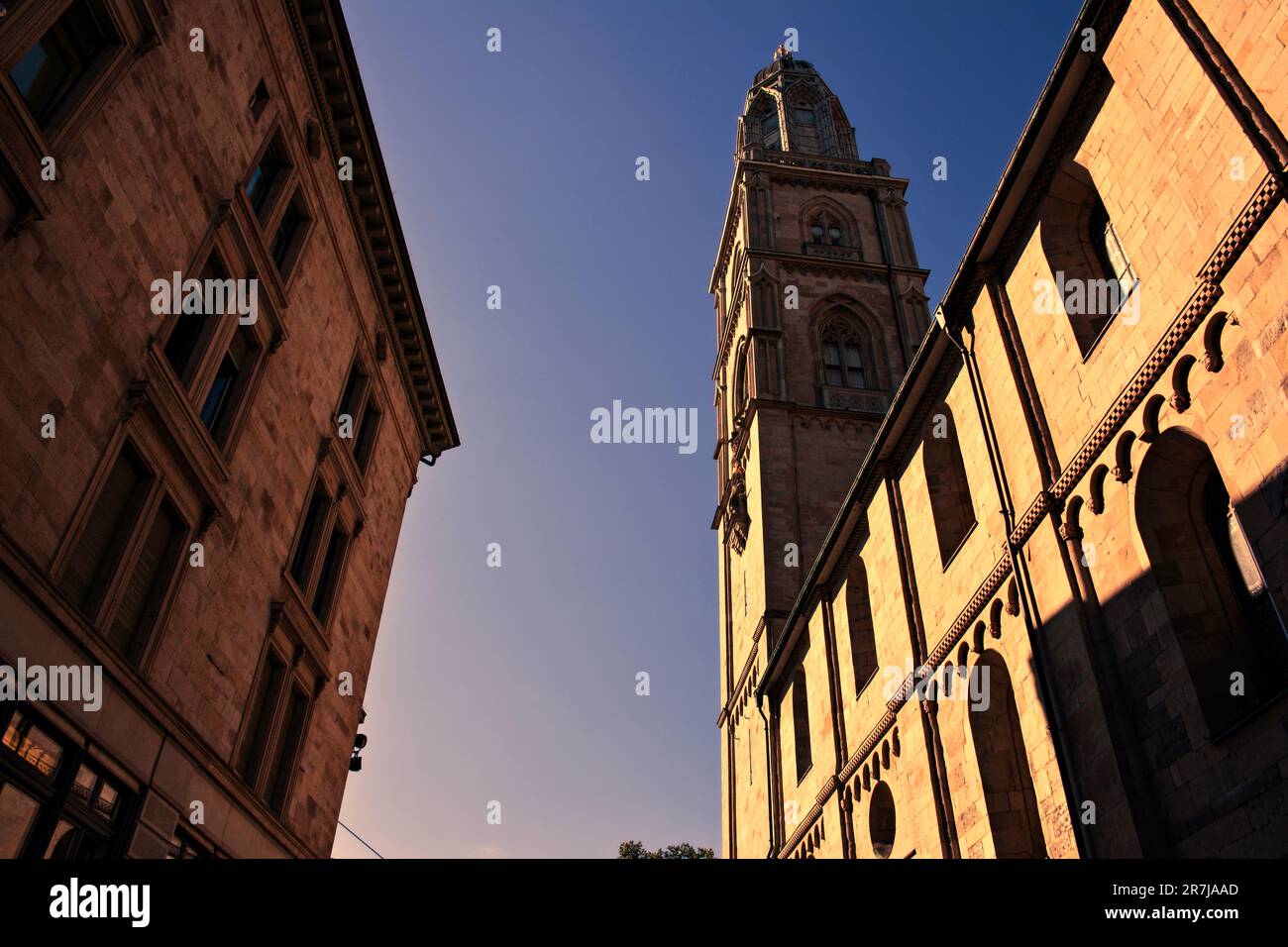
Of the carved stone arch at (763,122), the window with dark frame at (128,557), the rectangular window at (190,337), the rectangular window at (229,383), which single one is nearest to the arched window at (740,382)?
the carved stone arch at (763,122)

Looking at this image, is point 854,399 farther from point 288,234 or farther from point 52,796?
point 52,796

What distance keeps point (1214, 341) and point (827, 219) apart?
135 ft

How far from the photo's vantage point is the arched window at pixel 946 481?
18.6m

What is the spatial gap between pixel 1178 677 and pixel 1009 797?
17.4 ft

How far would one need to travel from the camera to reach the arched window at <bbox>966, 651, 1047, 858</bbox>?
15039mm

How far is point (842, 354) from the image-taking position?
4369 centimetres

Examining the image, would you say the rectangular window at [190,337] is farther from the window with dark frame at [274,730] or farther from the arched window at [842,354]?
the arched window at [842,354]

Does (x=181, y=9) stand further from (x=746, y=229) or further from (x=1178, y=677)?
(x=746, y=229)

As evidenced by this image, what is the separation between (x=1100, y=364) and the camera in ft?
43.4

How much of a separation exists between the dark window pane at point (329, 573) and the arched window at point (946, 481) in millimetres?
12793
